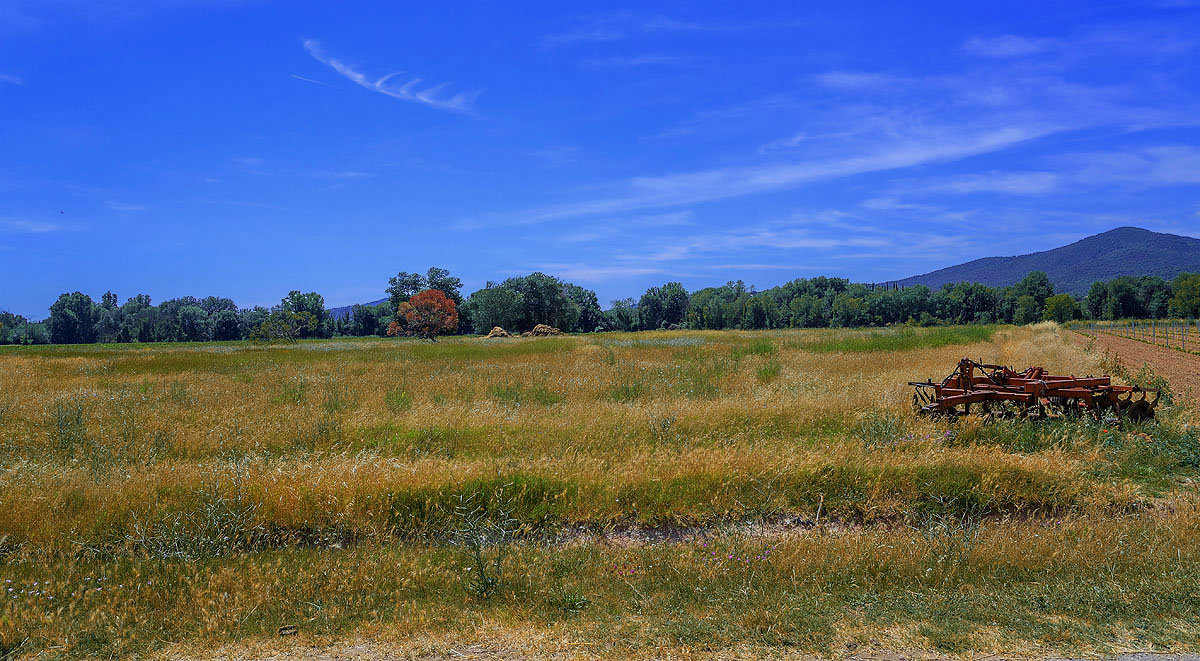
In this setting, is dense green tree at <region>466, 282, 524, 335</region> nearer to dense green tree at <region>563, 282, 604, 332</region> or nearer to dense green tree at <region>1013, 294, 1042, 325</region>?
dense green tree at <region>563, 282, 604, 332</region>

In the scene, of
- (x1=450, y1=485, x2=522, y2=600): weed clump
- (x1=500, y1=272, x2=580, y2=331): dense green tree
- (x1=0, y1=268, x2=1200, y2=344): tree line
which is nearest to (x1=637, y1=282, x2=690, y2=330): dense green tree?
(x1=0, y1=268, x2=1200, y2=344): tree line

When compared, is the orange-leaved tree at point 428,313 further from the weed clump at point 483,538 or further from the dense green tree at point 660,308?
the weed clump at point 483,538

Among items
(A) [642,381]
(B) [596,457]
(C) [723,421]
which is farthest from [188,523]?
(A) [642,381]

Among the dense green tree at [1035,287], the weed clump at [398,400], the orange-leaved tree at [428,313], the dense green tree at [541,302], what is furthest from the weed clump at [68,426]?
the dense green tree at [1035,287]

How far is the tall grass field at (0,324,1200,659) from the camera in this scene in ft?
14.8

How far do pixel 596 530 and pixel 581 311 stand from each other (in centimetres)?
13330

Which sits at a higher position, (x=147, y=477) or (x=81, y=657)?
(x=147, y=477)

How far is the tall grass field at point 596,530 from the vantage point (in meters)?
4.50

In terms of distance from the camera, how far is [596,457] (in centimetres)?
871

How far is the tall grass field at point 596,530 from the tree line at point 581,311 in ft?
277

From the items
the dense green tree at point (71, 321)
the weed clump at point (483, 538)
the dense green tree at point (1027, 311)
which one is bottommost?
the weed clump at point (483, 538)

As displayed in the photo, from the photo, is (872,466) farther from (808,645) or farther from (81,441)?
(81,441)

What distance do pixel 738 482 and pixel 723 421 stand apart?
3255 millimetres

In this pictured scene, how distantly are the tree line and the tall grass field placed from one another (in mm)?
84524
